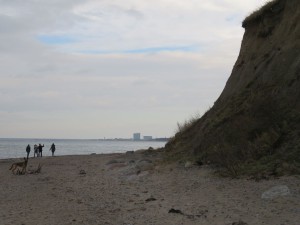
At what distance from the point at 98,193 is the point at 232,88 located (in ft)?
29.4

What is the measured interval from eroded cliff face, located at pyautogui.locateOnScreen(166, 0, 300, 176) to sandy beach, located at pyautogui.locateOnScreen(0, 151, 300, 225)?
4.09ft

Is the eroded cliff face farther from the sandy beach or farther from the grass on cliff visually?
the sandy beach

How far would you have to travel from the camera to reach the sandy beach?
10539 mm

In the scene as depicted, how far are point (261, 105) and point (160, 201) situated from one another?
580cm

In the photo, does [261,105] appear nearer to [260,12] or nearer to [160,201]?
[160,201]

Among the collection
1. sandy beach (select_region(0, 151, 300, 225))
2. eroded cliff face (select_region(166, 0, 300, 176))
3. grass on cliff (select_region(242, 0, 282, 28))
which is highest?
grass on cliff (select_region(242, 0, 282, 28))

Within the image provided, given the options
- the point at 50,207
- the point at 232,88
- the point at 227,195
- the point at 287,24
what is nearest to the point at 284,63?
the point at 287,24

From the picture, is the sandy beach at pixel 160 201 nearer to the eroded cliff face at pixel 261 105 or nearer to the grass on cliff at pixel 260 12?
the eroded cliff face at pixel 261 105

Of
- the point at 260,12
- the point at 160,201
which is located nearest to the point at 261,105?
the point at 160,201

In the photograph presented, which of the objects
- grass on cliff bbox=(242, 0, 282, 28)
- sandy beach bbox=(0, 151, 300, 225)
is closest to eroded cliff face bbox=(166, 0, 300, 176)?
grass on cliff bbox=(242, 0, 282, 28)

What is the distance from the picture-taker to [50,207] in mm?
13289

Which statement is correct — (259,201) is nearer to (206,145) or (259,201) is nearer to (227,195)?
(227,195)

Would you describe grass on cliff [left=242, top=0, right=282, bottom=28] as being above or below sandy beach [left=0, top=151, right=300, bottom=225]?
above

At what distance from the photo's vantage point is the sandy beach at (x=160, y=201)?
10539 mm
